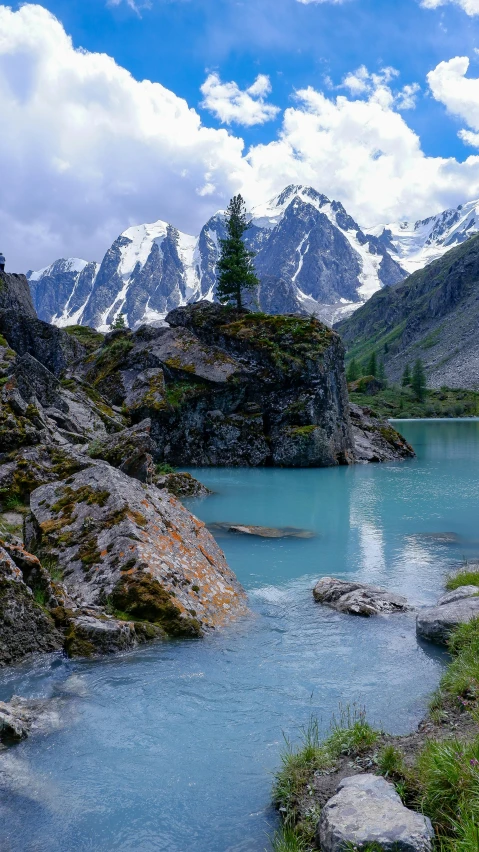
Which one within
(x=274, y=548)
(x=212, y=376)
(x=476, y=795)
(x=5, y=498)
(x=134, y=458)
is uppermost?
(x=212, y=376)

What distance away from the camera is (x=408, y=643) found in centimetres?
991

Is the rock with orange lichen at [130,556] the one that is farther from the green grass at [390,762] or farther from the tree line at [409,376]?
the tree line at [409,376]

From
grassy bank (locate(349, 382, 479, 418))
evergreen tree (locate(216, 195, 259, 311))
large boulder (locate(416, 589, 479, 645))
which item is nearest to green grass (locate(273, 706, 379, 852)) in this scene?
large boulder (locate(416, 589, 479, 645))

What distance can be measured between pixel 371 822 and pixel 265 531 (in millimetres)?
17023

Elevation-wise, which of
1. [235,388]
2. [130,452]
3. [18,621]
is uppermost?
[235,388]

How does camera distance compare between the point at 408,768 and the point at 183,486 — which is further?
the point at 183,486

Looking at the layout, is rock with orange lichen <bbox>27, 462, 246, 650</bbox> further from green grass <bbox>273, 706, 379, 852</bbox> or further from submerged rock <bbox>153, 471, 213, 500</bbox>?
submerged rock <bbox>153, 471, 213, 500</bbox>

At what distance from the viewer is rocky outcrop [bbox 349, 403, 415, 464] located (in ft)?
169

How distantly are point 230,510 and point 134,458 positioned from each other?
12509 mm

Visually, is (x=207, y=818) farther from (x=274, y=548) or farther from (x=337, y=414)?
(x=337, y=414)

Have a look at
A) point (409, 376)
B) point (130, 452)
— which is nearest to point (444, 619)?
point (130, 452)

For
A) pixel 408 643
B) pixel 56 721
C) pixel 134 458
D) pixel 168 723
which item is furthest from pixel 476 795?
pixel 134 458

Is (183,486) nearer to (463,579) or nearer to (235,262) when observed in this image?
(463,579)

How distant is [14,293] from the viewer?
4559cm
